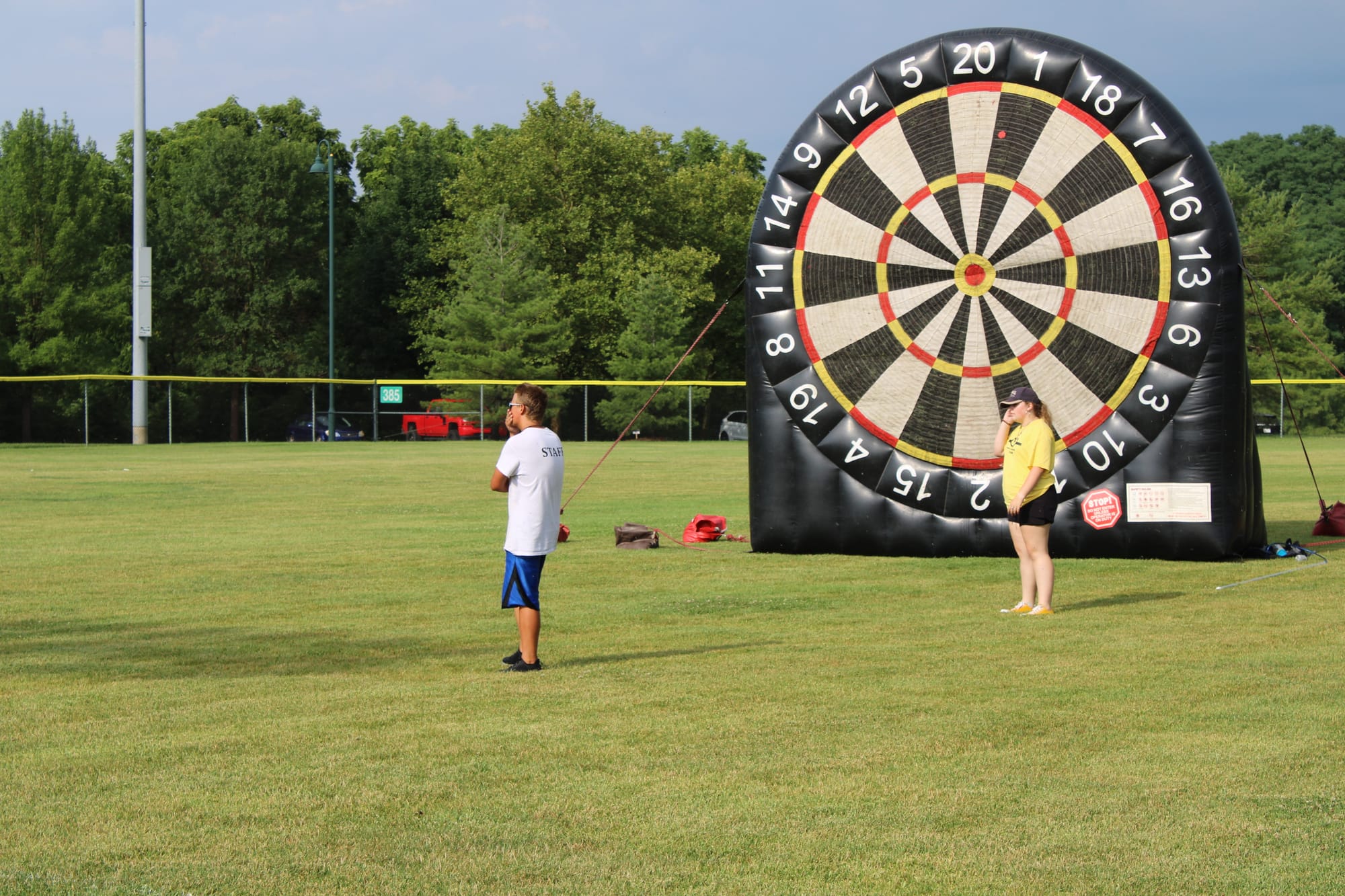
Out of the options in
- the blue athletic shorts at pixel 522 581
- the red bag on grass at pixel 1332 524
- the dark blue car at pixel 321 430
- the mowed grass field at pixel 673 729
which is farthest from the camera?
the dark blue car at pixel 321 430

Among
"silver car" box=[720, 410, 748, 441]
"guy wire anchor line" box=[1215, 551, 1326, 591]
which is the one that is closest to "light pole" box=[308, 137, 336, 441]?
"silver car" box=[720, 410, 748, 441]

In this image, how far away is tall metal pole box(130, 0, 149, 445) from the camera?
1720 inches

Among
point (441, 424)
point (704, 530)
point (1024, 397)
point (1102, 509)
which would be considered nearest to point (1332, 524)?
point (1102, 509)

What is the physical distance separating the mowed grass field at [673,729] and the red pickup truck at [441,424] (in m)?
36.4

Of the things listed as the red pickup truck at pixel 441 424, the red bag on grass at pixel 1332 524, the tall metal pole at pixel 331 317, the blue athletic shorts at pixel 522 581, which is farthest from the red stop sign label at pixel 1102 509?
the red pickup truck at pixel 441 424

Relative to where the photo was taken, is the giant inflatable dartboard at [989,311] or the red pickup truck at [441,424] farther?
the red pickup truck at [441,424]

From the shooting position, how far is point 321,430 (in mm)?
49812

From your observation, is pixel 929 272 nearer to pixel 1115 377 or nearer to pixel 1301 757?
pixel 1115 377

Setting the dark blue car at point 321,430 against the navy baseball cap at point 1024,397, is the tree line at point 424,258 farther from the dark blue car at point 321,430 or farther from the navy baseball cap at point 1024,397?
the navy baseball cap at point 1024,397

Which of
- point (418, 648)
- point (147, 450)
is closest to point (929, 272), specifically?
point (418, 648)

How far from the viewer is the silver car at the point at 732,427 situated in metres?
52.4

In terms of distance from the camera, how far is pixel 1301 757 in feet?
20.0

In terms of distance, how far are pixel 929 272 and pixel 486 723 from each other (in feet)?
26.8

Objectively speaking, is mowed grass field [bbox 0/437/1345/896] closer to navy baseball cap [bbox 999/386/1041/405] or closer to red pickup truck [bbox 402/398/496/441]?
navy baseball cap [bbox 999/386/1041/405]
